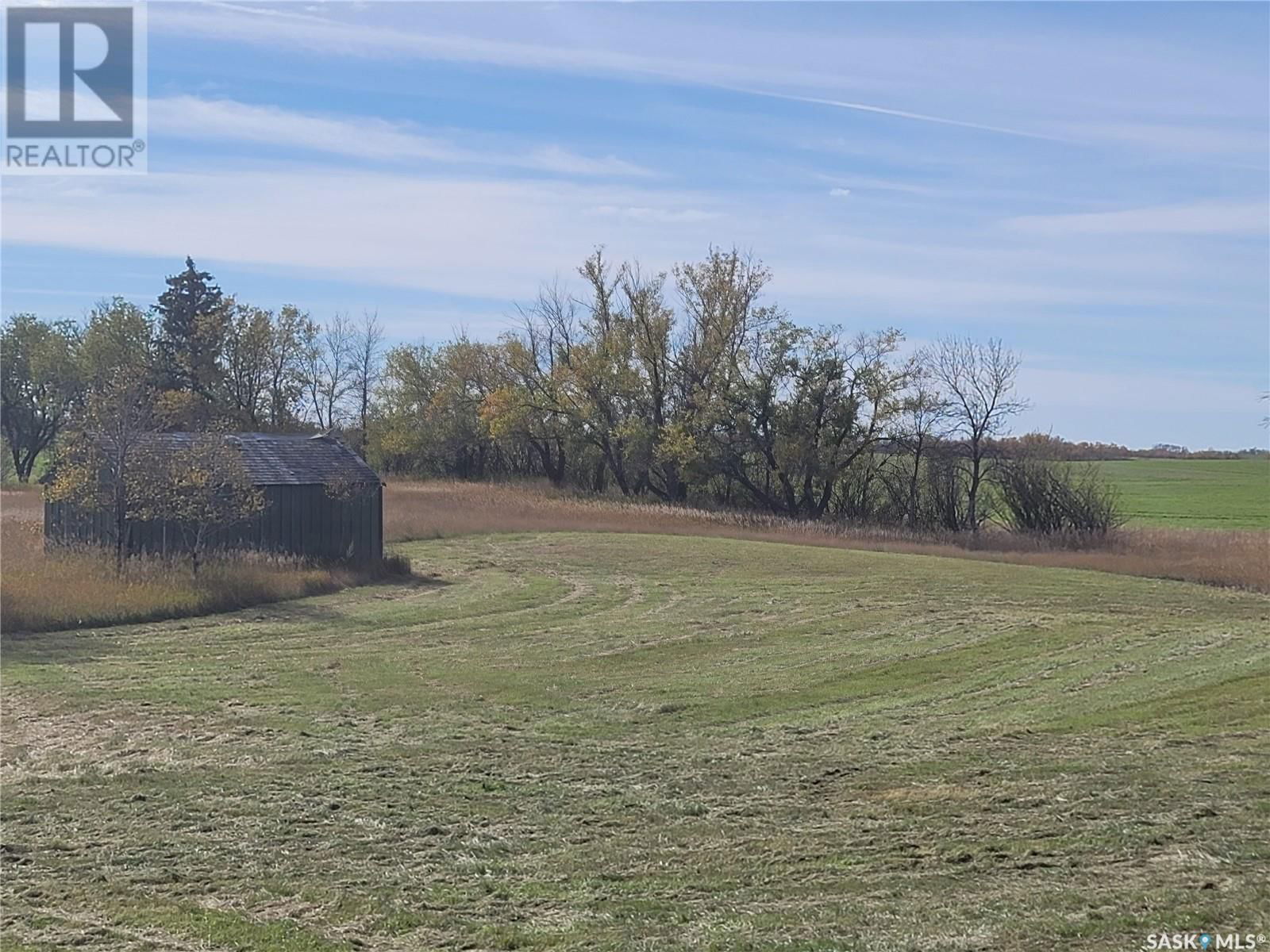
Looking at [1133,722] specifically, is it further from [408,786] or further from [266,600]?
[266,600]

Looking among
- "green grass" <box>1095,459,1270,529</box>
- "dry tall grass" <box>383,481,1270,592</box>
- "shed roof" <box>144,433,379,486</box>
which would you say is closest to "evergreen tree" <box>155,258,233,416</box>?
"dry tall grass" <box>383,481,1270,592</box>

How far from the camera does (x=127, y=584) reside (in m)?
22.8

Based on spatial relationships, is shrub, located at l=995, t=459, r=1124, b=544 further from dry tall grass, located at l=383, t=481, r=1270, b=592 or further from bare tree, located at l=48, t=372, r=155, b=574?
bare tree, located at l=48, t=372, r=155, b=574

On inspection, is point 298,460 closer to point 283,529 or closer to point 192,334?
point 283,529

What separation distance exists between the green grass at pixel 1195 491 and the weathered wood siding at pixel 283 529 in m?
28.3

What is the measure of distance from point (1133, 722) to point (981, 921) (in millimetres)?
6605

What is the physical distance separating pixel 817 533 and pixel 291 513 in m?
18.6

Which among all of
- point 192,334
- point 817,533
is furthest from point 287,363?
point 817,533

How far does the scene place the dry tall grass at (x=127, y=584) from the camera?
20.3 meters

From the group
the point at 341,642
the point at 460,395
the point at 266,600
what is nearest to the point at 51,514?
the point at 266,600

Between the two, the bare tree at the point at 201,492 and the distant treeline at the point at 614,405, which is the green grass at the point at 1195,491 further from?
the bare tree at the point at 201,492

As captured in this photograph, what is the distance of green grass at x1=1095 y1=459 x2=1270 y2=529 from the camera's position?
5043cm

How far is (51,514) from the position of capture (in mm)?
28422

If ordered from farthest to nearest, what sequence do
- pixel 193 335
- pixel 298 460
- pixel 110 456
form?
pixel 193 335
pixel 298 460
pixel 110 456
